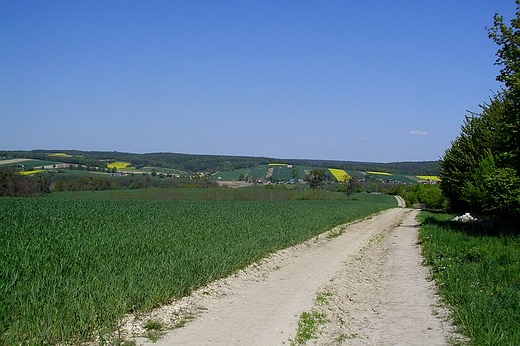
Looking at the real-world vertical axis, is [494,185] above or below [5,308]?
above

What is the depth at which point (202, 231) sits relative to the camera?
20.6m

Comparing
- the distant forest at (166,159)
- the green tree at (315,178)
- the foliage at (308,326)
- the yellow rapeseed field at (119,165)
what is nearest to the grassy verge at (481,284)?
the foliage at (308,326)

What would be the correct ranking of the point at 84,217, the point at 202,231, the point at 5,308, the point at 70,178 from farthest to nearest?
the point at 70,178, the point at 84,217, the point at 202,231, the point at 5,308

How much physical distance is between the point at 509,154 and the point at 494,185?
11.6 ft

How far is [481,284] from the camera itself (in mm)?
12195

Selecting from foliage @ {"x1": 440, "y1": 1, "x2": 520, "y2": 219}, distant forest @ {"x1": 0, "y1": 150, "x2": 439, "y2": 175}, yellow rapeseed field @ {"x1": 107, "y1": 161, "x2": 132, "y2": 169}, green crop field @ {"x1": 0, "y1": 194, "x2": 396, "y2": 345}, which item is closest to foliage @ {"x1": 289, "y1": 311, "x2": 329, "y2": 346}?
green crop field @ {"x1": 0, "y1": 194, "x2": 396, "y2": 345}

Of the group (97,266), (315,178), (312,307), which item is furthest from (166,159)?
(312,307)

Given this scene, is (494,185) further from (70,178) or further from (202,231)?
(70,178)

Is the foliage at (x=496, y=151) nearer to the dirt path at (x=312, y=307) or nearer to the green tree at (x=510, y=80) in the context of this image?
the green tree at (x=510, y=80)

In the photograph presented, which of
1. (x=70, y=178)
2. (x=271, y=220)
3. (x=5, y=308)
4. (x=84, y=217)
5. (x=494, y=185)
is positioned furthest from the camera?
(x=70, y=178)

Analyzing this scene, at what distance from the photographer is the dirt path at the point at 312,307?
8869mm

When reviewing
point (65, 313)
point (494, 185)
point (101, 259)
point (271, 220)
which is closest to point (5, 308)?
point (65, 313)

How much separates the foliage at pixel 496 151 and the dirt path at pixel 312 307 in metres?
9.93

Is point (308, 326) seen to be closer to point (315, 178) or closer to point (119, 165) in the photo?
point (315, 178)
